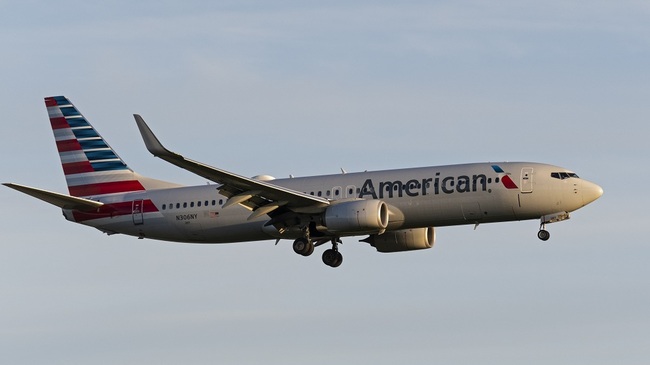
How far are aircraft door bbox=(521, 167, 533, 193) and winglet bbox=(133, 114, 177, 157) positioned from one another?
51.0 feet

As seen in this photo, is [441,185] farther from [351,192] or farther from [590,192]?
[590,192]

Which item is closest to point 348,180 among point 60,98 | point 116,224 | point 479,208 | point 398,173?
point 398,173

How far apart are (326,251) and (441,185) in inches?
325

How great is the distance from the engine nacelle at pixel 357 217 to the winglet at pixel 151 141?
9.40 meters

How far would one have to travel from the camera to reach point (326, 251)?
6838 cm

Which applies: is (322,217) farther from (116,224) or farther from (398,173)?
(116,224)

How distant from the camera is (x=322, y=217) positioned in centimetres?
6375

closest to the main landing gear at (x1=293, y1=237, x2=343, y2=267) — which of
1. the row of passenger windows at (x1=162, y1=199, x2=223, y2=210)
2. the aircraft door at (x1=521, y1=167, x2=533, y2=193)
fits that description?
the row of passenger windows at (x1=162, y1=199, x2=223, y2=210)

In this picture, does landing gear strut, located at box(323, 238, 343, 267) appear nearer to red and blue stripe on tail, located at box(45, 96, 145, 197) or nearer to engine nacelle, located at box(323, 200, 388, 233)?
engine nacelle, located at box(323, 200, 388, 233)

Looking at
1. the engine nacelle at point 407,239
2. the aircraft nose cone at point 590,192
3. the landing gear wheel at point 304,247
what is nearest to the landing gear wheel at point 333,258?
the engine nacelle at point 407,239

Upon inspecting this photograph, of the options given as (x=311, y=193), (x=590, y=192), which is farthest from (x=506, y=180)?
(x=311, y=193)

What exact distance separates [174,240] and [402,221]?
11628 millimetres

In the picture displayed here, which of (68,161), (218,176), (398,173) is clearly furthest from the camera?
(68,161)

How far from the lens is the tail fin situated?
231 feet
